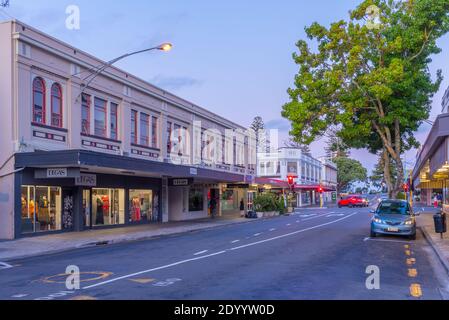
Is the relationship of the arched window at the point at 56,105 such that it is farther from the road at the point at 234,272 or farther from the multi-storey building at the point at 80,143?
the road at the point at 234,272

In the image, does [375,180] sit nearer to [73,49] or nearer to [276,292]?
[73,49]

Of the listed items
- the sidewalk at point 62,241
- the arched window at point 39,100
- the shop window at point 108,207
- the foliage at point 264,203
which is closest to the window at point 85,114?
the arched window at point 39,100

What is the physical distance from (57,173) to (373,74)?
14.7 metres

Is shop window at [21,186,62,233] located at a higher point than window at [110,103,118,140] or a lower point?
lower

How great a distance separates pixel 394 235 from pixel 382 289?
12588 mm

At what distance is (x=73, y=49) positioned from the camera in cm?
2494

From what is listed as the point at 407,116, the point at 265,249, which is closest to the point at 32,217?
the point at 265,249

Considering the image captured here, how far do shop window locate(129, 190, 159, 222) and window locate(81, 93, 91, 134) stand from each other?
5979 millimetres

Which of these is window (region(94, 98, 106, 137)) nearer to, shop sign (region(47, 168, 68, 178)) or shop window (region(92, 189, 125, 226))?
shop window (region(92, 189, 125, 226))

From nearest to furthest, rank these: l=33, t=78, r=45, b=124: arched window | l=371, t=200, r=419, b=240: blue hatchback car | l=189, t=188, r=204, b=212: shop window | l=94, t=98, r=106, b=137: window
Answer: l=371, t=200, r=419, b=240: blue hatchback car
l=33, t=78, r=45, b=124: arched window
l=94, t=98, r=106, b=137: window
l=189, t=188, r=204, b=212: shop window

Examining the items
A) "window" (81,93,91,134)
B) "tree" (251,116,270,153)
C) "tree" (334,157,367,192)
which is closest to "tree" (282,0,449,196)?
"window" (81,93,91,134)

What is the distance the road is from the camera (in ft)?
30.9

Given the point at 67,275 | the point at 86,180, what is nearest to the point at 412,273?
the point at 67,275

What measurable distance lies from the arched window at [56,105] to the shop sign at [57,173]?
2.72m
